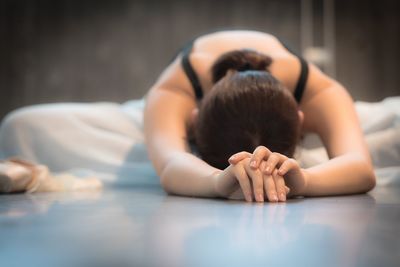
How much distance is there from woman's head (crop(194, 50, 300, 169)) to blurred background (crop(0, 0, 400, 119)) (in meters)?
1.99

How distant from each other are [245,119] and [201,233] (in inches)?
15.8

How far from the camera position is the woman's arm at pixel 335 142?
1026mm

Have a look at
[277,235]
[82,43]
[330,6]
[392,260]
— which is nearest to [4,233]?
[277,235]

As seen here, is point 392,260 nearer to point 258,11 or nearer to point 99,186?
point 99,186

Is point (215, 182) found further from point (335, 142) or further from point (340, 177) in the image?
point (335, 142)

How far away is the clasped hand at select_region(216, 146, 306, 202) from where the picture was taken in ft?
2.93

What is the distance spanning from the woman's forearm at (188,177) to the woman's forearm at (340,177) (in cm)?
18

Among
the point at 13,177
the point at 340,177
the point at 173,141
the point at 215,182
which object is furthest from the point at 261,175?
the point at 13,177

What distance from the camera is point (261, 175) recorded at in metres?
0.90

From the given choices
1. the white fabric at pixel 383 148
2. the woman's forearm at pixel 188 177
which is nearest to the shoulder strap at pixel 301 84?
the white fabric at pixel 383 148

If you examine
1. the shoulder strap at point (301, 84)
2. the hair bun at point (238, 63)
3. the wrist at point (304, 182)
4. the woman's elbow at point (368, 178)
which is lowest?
the woman's elbow at point (368, 178)

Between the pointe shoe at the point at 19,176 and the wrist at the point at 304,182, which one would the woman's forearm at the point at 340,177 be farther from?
the pointe shoe at the point at 19,176

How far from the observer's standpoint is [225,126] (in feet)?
3.41

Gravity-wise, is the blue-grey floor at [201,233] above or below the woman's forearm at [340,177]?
above
